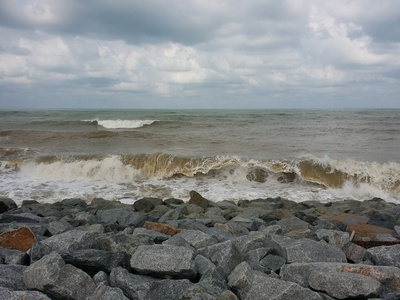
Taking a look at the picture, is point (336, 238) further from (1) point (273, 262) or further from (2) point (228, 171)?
(2) point (228, 171)

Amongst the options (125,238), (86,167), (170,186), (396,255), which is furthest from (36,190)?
(396,255)

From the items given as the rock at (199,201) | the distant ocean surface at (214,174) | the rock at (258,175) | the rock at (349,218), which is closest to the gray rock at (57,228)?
the rock at (199,201)

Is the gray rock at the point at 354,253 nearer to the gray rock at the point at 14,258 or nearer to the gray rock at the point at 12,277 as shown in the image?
the gray rock at the point at 12,277

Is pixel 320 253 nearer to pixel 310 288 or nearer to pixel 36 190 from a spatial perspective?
pixel 310 288

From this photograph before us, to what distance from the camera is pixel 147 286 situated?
280 centimetres

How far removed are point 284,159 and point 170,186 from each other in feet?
14.8

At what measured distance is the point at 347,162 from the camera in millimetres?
11047

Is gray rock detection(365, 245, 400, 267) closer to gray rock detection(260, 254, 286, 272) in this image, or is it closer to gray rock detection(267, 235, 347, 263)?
gray rock detection(267, 235, 347, 263)

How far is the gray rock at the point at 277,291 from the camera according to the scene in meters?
2.54

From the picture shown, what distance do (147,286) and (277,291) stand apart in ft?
3.35

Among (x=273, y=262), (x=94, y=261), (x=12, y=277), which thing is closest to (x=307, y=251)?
(x=273, y=262)

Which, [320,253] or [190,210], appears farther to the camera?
[190,210]

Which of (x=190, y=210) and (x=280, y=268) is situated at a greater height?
(x=280, y=268)

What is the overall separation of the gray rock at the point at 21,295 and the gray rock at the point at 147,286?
551 millimetres
